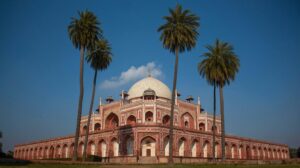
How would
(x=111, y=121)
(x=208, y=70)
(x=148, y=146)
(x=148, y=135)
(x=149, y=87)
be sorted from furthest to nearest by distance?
(x=111, y=121), (x=149, y=87), (x=148, y=146), (x=148, y=135), (x=208, y=70)

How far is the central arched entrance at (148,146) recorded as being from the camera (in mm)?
54334

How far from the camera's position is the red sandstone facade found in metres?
53.7

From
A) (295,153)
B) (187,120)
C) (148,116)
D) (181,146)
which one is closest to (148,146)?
(181,146)

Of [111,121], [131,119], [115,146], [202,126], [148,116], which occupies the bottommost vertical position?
[115,146]

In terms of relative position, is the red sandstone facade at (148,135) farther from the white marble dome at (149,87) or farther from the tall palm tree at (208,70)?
the tall palm tree at (208,70)

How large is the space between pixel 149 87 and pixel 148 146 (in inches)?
785

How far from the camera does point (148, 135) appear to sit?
5356 cm

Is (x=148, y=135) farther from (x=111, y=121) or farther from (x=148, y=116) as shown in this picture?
(x=111, y=121)

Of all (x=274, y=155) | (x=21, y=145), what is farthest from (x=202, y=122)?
(x=21, y=145)

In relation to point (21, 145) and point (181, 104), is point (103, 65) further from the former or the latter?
point (21, 145)

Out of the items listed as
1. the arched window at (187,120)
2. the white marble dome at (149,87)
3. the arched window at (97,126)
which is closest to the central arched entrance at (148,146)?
the arched window at (187,120)

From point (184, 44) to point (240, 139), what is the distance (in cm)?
4163

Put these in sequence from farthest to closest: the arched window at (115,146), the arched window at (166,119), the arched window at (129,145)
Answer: the arched window at (166,119) < the arched window at (115,146) < the arched window at (129,145)

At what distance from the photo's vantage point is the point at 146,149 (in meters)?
54.9
